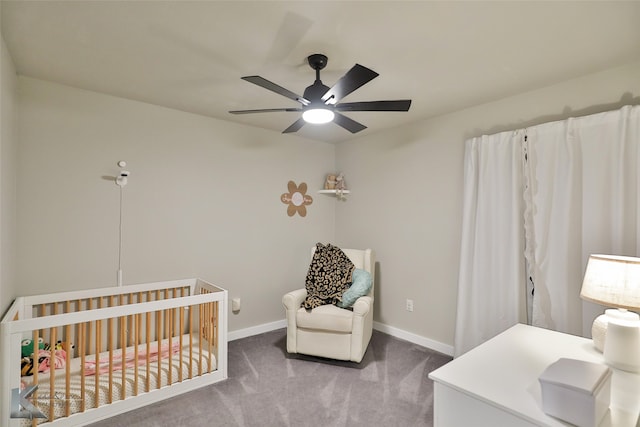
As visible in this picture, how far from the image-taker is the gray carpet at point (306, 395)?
206 cm

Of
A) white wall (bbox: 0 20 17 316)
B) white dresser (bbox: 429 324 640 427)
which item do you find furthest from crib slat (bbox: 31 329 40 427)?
white dresser (bbox: 429 324 640 427)

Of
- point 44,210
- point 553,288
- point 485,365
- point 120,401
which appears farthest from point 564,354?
point 44,210

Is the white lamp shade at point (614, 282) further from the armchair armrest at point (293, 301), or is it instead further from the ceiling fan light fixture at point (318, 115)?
the armchair armrest at point (293, 301)

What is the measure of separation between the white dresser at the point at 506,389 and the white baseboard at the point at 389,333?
5.29ft

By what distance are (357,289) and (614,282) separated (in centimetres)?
185

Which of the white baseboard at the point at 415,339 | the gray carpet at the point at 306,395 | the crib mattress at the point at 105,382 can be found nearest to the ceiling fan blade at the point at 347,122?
the gray carpet at the point at 306,395

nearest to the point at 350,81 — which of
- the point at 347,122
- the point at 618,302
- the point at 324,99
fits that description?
the point at 324,99

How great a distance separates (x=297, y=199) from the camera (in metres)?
3.96

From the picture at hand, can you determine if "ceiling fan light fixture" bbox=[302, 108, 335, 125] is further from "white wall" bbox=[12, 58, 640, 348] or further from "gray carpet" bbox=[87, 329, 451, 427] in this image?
"gray carpet" bbox=[87, 329, 451, 427]

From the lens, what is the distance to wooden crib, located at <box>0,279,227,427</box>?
72.4 inches

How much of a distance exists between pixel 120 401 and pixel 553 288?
3125 mm

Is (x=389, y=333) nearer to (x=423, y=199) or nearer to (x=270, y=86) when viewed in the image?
(x=423, y=199)

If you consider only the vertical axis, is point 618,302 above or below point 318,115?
below

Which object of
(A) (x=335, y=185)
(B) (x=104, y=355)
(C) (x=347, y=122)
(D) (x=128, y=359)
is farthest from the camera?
(A) (x=335, y=185)
